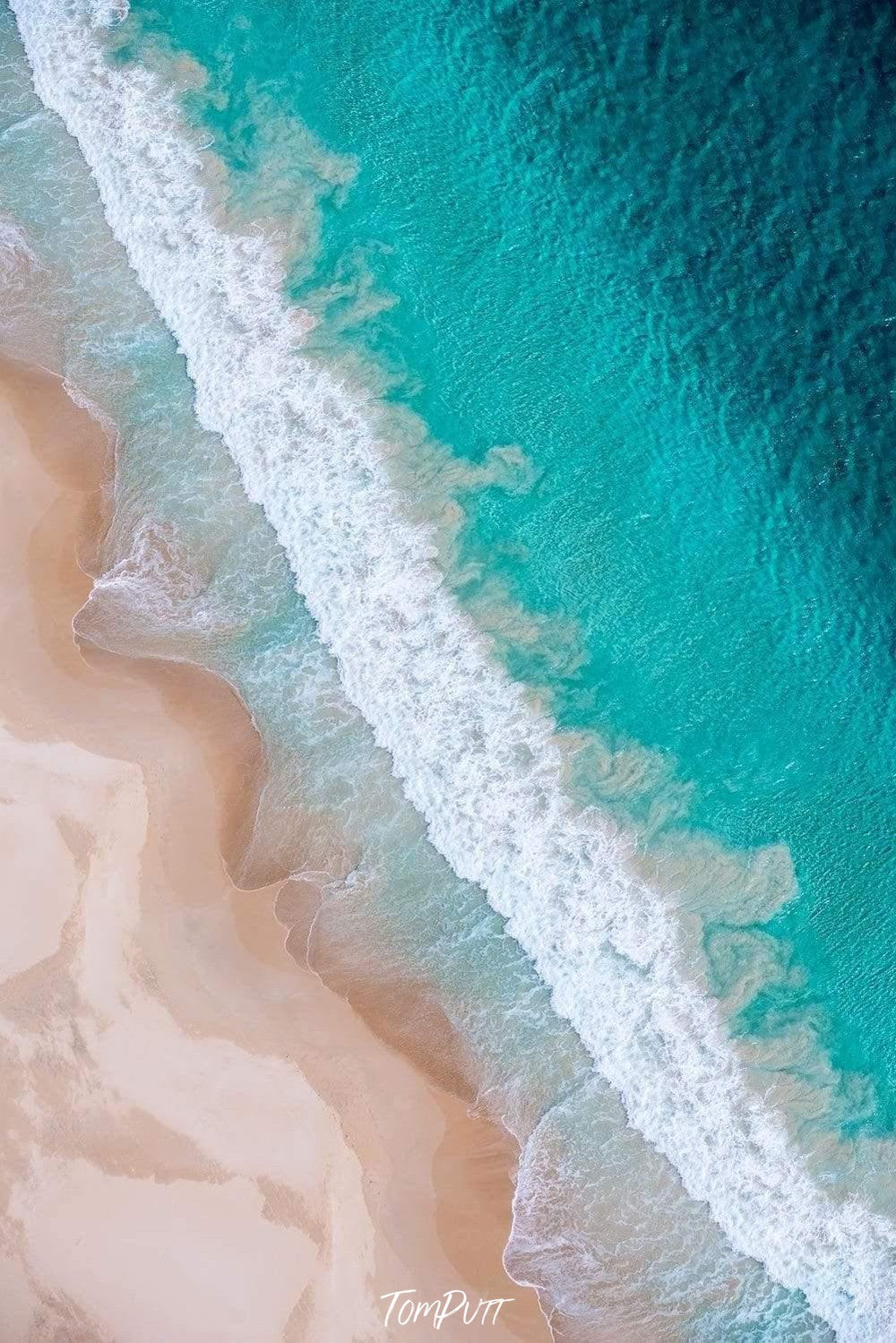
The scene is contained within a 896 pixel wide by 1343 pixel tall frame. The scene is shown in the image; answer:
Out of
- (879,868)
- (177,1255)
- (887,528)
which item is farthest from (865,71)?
(177,1255)

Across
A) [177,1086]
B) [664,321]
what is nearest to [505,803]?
[177,1086]

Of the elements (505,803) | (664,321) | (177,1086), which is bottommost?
(177,1086)

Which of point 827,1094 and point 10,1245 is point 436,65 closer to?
point 827,1094

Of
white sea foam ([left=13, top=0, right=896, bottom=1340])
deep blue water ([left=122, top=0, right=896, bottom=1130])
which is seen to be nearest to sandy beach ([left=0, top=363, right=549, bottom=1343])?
white sea foam ([left=13, top=0, right=896, bottom=1340])

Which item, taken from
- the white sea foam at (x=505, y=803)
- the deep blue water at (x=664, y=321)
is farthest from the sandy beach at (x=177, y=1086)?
the deep blue water at (x=664, y=321)

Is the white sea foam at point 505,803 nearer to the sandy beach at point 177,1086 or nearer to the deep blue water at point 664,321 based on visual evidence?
the deep blue water at point 664,321

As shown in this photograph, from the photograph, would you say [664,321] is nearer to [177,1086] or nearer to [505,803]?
[505,803]

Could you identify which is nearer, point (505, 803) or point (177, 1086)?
point (177, 1086)
